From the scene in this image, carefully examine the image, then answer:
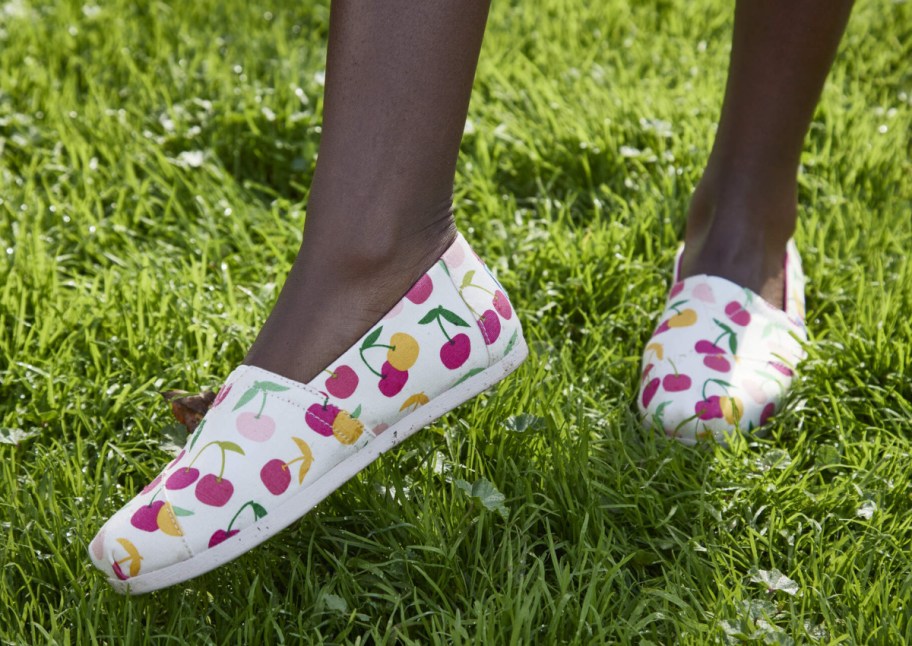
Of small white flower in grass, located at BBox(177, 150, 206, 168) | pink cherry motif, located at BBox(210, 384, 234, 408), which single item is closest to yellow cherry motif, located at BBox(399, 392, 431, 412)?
pink cherry motif, located at BBox(210, 384, 234, 408)

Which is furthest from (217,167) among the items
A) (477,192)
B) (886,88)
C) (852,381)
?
(886,88)

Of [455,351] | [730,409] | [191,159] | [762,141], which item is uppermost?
[762,141]

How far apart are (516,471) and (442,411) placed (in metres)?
0.13

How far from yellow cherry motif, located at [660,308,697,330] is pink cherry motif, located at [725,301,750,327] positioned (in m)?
0.05

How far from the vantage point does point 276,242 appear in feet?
6.20

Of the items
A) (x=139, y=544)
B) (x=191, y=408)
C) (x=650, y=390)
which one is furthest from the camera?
(x=650, y=390)

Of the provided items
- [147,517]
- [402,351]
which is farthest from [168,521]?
[402,351]

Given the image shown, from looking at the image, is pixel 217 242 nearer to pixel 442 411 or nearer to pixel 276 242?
pixel 276 242

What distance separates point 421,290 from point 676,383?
45cm

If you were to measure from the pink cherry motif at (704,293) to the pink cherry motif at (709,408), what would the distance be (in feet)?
0.62

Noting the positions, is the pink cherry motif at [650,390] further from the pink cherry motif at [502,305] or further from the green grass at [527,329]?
the pink cherry motif at [502,305]

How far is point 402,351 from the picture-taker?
1.23 metres

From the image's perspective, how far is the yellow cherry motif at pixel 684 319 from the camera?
154 centimetres

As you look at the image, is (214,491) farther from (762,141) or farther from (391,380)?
(762,141)
